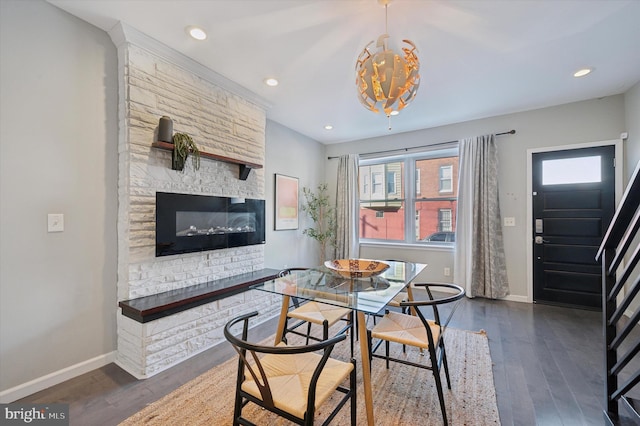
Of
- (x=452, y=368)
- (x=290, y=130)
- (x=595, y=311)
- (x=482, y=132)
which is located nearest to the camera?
(x=452, y=368)

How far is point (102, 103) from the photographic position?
7.11ft

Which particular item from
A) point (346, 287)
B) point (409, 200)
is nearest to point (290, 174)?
point (409, 200)

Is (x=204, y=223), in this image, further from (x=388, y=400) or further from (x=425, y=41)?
(x=425, y=41)

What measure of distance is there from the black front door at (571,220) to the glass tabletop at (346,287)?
7.95ft

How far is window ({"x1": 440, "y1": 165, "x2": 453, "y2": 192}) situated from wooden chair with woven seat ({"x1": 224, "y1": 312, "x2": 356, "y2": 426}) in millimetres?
3785

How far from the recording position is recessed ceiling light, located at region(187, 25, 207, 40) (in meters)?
2.14

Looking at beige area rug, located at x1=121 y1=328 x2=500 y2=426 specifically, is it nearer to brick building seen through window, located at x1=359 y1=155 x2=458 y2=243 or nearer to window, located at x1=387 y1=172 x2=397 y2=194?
brick building seen through window, located at x1=359 y1=155 x2=458 y2=243

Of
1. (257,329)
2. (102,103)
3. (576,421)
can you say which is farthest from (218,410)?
(102,103)

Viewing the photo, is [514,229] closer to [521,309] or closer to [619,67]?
[521,309]

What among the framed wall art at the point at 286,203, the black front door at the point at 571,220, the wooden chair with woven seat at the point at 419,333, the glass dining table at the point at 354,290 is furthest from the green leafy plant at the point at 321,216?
the black front door at the point at 571,220

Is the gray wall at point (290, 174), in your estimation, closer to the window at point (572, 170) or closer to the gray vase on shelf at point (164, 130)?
the gray vase on shelf at point (164, 130)

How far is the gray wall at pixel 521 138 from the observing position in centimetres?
331

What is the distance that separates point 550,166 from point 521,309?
6.35 feet

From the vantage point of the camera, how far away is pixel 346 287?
193 centimetres
